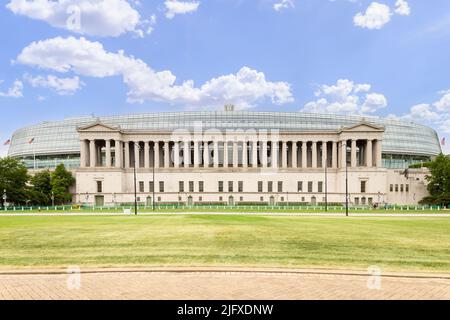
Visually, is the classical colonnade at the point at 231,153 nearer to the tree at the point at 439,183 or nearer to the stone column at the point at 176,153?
the stone column at the point at 176,153

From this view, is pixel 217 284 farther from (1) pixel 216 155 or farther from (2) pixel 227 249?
(1) pixel 216 155

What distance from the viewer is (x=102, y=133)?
340 feet

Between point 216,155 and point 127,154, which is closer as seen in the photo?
point 216,155

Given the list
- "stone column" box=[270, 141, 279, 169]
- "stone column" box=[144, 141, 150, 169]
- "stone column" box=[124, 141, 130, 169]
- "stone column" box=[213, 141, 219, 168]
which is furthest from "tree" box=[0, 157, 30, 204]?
"stone column" box=[270, 141, 279, 169]

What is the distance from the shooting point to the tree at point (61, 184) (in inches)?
3723

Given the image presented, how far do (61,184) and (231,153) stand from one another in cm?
5301

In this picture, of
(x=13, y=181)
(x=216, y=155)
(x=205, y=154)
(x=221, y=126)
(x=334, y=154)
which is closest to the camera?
(x=13, y=181)

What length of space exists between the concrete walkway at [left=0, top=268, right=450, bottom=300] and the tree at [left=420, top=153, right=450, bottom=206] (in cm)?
8781

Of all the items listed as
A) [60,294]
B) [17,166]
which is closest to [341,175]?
[17,166]

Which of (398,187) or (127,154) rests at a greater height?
(127,154)

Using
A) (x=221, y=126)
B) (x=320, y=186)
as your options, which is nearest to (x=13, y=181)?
(x=221, y=126)

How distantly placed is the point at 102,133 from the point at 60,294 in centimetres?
9866

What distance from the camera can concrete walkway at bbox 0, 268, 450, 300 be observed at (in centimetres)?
1118

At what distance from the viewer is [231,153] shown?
11462 centimetres
